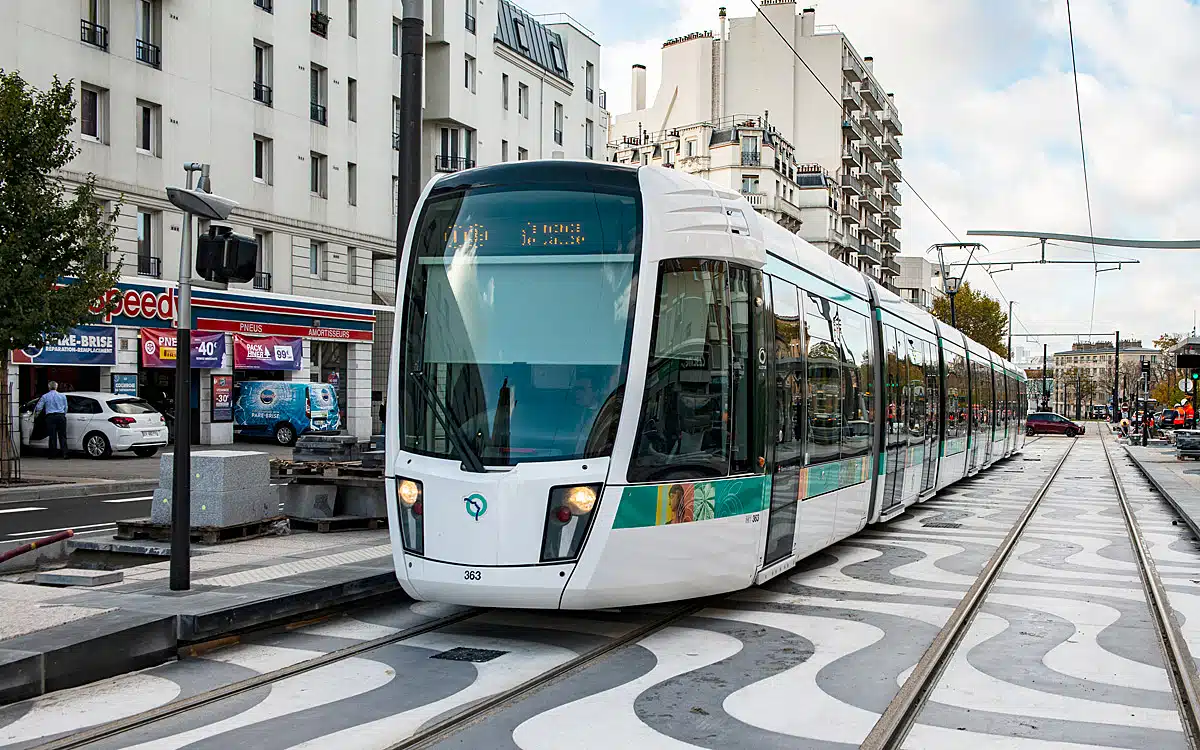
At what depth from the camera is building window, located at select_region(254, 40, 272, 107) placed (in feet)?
113

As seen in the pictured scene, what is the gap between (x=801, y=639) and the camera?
27.2ft

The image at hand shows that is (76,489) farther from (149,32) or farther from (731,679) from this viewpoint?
(731,679)

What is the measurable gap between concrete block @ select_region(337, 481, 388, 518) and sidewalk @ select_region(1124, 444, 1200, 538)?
10.2 metres

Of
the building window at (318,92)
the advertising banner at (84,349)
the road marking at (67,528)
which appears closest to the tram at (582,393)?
the road marking at (67,528)

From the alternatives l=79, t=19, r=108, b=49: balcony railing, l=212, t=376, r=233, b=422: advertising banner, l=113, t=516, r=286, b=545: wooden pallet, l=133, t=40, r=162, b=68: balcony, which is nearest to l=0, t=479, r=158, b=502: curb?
l=113, t=516, r=286, b=545: wooden pallet

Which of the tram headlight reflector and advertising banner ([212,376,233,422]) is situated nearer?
the tram headlight reflector

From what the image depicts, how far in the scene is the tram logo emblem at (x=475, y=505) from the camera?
7582 mm

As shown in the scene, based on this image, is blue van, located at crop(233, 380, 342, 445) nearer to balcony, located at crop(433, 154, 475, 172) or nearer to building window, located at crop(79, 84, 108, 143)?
building window, located at crop(79, 84, 108, 143)

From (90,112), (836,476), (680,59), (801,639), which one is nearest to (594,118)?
(90,112)

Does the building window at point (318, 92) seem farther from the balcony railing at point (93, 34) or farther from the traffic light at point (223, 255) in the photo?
the traffic light at point (223, 255)

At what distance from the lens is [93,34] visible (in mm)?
28844

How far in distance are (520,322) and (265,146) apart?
29.1 m

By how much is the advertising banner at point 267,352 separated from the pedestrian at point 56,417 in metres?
7.01

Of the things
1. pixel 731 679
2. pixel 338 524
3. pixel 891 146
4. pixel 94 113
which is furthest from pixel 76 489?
pixel 891 146
